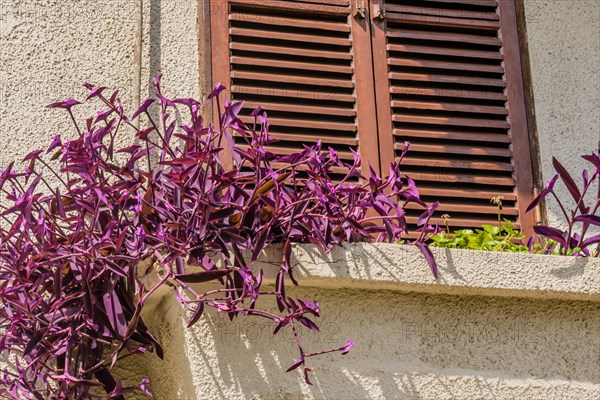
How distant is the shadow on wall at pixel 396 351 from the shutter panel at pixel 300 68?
2.58 ft

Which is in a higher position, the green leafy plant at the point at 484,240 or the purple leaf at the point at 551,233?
the purple leaf at the point at 551,233

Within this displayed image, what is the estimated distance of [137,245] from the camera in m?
3.53

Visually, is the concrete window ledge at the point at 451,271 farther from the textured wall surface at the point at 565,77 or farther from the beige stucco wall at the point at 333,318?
the textured wall surface at the point at 565,77

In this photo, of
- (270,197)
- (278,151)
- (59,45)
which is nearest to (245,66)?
(278,151)

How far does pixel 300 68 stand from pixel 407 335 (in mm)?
1209

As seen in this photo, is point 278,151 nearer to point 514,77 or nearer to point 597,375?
point 514,77

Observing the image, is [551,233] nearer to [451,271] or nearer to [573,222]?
[573,222]

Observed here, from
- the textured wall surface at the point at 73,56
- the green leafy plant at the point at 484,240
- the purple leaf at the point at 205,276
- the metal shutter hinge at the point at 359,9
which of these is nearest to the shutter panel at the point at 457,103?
the metal shutter hinge at the point at 359,9

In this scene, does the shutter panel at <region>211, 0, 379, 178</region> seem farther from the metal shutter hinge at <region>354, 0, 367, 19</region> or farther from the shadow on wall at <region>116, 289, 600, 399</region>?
the shadow on wall at <region>116, 289, 600, 399</region>

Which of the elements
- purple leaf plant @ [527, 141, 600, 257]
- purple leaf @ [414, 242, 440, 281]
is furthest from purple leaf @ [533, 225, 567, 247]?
purple leaf @ [414, 242, 440, 281]

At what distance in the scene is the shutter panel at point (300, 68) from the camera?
4.48 m

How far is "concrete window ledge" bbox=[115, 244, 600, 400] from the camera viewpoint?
3686 millimetres

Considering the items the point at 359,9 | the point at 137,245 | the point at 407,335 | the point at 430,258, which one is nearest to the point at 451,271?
the point at 430,258

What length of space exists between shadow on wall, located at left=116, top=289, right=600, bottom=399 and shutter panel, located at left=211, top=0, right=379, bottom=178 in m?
0.79
